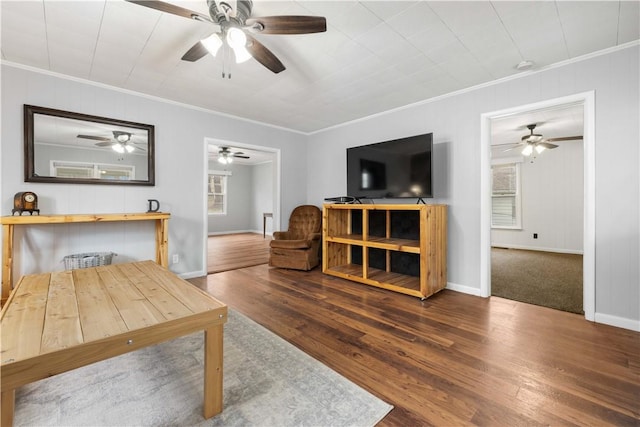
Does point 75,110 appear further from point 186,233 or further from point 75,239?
point 186,233

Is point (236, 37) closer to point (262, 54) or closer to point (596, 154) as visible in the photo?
point (262, 54)

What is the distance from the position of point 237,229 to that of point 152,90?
20.6 feet

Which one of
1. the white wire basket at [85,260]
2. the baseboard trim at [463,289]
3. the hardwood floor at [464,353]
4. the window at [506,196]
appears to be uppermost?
the window at [506,196]

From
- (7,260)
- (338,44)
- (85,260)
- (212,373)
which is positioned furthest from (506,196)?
(7,260)

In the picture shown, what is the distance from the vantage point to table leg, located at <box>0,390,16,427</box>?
3.08 feet

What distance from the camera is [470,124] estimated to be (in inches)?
124

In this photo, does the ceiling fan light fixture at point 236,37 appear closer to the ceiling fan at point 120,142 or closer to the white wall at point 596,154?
the ceiling fan at point 120,142

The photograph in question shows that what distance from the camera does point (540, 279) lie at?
3.77 meters

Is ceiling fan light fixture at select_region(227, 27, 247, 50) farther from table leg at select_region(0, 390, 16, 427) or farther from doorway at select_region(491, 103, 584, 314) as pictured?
doorway at select_region(491, 103, 584, 314)

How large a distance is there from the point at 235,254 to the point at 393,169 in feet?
11.7

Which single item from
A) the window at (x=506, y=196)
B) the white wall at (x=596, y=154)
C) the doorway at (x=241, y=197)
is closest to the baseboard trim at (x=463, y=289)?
the white wall at (x=596, y=154)

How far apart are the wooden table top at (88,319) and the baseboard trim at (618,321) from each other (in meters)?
3.10

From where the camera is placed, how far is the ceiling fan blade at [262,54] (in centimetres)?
191

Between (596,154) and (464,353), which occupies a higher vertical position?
(596,154)
